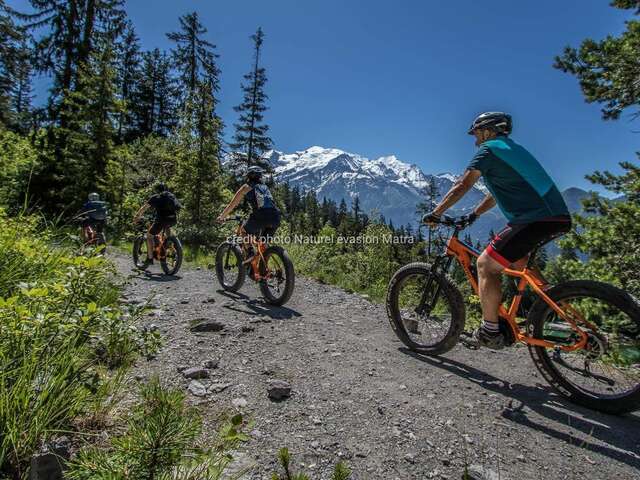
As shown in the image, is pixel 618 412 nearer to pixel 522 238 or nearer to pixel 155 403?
pixel 522 238

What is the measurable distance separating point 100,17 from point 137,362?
87.4 ft

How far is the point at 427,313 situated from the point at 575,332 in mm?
1734

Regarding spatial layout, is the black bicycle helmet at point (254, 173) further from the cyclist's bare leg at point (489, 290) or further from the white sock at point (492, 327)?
the white sock at point (492, 327)

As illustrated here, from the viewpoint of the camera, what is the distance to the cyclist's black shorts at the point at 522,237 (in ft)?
11.3

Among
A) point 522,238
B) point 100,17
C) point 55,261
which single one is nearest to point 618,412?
point 522,238

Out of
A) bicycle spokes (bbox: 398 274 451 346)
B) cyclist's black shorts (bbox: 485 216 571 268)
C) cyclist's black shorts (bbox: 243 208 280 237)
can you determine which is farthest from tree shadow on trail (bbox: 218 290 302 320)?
cyclist's black shorts (bbox: 485 216 571 268)

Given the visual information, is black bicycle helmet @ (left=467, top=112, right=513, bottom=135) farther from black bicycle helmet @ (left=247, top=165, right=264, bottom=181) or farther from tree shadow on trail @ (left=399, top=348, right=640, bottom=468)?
black bicycle helmet @ (left=247, top=165, right=264, bottom=181)

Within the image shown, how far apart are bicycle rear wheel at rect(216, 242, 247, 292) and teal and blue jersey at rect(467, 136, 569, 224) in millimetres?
5655

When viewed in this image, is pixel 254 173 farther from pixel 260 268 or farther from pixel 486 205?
pixel 486 205

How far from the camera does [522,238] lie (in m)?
3.56

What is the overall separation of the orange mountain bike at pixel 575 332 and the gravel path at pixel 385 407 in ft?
0.81

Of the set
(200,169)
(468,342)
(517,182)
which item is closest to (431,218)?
(517,182)

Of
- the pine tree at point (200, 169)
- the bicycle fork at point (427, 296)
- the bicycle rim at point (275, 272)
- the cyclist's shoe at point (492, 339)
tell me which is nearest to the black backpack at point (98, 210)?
the pine tree at point (200, 169)

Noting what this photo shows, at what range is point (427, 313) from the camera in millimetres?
4766
